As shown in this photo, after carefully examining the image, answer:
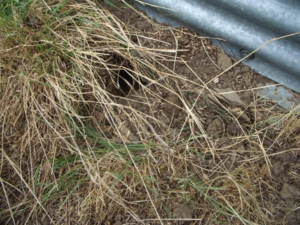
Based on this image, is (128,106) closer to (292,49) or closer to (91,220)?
(91,220)

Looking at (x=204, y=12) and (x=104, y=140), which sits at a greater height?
(x=204, y=12)

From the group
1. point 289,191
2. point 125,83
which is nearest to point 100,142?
point 125,83

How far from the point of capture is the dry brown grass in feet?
5.16

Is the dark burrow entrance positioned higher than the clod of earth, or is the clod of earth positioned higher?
the dark burrow entrance

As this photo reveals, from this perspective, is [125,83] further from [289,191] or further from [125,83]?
[289,191]

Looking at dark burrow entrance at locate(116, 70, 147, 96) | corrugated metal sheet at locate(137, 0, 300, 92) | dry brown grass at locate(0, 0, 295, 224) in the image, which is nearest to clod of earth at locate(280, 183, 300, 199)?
dry brown grass at locate(0, 0, 295, 224)

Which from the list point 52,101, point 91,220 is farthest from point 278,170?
point 52,101

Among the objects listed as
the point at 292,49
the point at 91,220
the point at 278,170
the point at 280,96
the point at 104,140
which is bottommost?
the point at 91,220

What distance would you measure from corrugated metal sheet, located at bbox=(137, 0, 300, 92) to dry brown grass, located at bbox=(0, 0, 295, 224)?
18 cm

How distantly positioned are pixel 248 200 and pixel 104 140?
664 mm

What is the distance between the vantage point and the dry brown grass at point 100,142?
1574mm

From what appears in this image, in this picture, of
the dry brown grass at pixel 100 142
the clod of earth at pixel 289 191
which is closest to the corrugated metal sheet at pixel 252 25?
the dry brown grass at pixel 100 142

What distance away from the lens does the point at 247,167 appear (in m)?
1.62

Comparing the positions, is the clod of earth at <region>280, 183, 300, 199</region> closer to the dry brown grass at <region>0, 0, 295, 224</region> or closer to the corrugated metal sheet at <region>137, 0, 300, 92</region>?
the dry brown grass at <region>0, 0, 295, 224</region>
